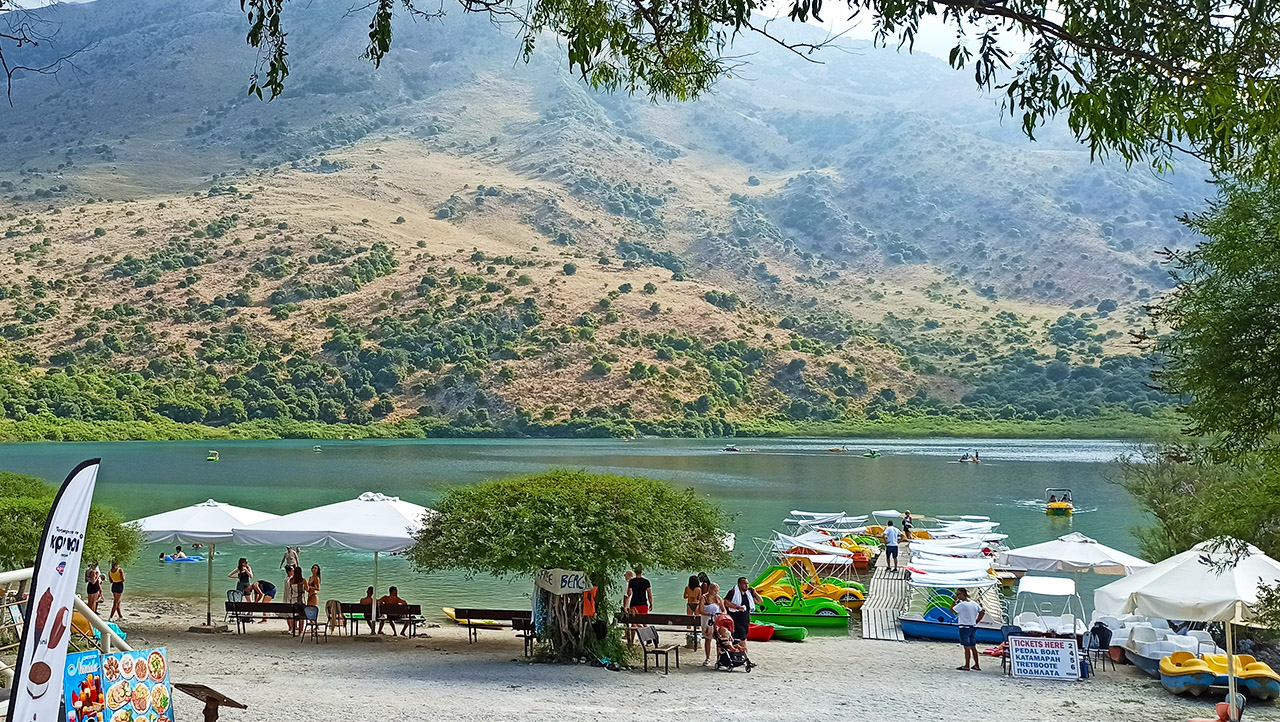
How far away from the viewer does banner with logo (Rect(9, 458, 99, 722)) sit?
13.6 ft

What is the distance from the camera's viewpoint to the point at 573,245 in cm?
12938

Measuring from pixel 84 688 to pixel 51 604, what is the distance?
51.8 inches

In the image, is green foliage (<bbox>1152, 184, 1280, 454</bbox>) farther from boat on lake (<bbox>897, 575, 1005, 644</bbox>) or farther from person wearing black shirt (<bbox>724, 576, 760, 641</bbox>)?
boat on lake (<bbox>897, 575, 1005, 644</bbox>)

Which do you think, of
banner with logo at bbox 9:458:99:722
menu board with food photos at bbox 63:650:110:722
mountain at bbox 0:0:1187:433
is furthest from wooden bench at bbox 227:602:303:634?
mountain at bbox 0:0:1187:433

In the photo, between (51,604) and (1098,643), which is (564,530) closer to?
(1098,643)

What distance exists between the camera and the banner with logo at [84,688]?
206 inches

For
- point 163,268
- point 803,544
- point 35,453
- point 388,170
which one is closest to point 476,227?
point 388,170

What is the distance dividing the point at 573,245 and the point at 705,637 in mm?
116022

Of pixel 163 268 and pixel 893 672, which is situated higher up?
pixel 163 268

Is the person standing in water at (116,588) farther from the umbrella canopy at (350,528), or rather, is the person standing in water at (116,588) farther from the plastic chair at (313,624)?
the plastic chair at (313,624)

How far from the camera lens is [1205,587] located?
497 inches

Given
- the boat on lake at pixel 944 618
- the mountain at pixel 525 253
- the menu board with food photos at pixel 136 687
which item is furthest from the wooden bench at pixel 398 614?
the mountain at pixel 525 253

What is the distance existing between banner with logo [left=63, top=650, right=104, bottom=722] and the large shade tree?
25.8 ft

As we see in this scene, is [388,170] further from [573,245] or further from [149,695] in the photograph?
[149,695]
